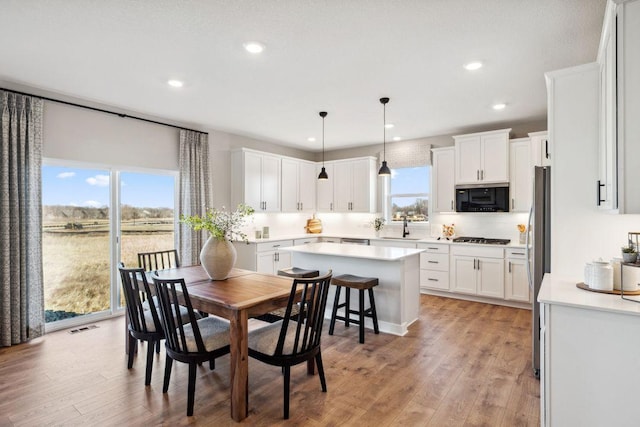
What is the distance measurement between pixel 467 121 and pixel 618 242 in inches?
121

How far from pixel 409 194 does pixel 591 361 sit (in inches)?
188

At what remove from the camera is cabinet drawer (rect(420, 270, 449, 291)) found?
212 inches

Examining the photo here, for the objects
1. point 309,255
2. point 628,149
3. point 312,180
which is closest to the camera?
point 628,149

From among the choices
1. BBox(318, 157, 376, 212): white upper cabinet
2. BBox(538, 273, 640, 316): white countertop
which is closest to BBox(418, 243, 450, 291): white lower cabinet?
BBox(318, 157, 376, 212): white upper cabinet

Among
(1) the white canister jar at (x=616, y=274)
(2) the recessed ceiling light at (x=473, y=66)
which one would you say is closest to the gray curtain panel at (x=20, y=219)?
(2) the recessed ceiling light at (x=473, y=66)

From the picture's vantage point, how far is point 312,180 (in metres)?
7.22

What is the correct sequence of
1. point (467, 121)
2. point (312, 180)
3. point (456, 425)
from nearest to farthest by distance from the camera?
1. point (456, 425)
2. point (467, 121)
3. point (312, 180)

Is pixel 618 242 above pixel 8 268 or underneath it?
above

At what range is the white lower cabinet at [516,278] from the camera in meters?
4.71

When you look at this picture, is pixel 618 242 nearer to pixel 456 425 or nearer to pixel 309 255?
pixel 456 425

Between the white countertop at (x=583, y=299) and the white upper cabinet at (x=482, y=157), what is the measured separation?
3.17 metres

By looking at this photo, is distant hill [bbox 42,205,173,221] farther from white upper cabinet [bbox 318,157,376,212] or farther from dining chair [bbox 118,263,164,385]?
white upper cabinet [bbox 318,157,376,212]

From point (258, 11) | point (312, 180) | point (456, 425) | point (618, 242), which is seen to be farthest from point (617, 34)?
point (312, 180)

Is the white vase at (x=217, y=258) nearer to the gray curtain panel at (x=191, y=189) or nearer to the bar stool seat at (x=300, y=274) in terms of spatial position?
the bar stool seat at (x=300, y=274)
